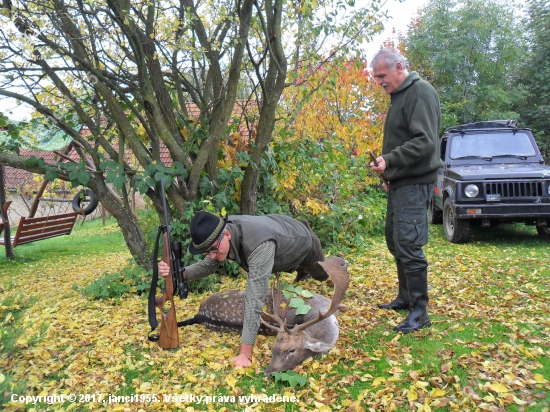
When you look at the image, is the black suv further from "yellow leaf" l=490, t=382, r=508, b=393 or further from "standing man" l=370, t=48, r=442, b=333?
"yellow leaf" l=490, t=382, r=508, b=393

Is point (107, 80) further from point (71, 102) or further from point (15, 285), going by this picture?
point (15, 285)

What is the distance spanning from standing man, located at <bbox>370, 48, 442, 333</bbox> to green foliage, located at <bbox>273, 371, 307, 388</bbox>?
3.85 feet

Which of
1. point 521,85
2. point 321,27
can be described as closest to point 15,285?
point 321,27

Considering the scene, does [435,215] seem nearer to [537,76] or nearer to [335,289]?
[335,289]

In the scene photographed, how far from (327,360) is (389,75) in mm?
2554

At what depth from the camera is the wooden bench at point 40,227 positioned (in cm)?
1035

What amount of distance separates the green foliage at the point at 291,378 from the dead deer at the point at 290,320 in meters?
0.08

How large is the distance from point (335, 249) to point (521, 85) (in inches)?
686

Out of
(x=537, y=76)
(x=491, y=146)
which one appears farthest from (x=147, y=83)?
(x=537, y=76)

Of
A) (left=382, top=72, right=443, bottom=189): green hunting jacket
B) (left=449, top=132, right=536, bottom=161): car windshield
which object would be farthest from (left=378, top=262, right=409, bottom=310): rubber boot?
(left=449, top=132, right=536, bottom=161): car windshield

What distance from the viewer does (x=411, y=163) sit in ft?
12.8

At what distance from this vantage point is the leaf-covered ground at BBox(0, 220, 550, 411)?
3.11 m

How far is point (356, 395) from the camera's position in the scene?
10.4ft

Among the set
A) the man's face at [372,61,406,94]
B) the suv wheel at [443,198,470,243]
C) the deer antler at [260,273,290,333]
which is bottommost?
the deer antler at [260,273,290,333]
